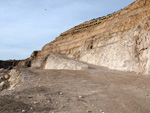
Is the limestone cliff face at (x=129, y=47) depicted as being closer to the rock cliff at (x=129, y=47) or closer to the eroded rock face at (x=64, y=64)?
the rock cliff at (x=129, y=47)

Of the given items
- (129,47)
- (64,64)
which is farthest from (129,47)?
(64,64)

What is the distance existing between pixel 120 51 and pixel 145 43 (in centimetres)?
367

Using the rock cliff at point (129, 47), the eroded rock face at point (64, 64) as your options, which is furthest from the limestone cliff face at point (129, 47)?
the eroded rock face at point (64, 64)

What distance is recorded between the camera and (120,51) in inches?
701

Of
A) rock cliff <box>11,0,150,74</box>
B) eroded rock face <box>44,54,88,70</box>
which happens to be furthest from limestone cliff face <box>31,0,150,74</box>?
eroded rock face <box>44,54,88,70</box>

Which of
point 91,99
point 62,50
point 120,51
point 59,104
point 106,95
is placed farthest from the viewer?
point 62,50

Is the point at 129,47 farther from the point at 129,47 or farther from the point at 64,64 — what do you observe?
the point at 64,64

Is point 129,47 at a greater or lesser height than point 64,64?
greater

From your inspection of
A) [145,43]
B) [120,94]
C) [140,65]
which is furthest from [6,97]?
[145,43]

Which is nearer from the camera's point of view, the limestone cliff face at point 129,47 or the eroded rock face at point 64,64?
the limestone cliff face at point 129,47

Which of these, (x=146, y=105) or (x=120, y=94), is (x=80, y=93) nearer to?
(x=120, y=94)

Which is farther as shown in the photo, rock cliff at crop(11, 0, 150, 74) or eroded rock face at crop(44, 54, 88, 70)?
eroded rock face at crop(44, 54, 88, 70)

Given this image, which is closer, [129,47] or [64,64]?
[129,47]

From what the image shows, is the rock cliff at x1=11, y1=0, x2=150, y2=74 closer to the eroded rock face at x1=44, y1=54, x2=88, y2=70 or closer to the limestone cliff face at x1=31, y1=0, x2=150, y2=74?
the limestone cliff face at x1=31, y1=0, x2=150, y2=74
